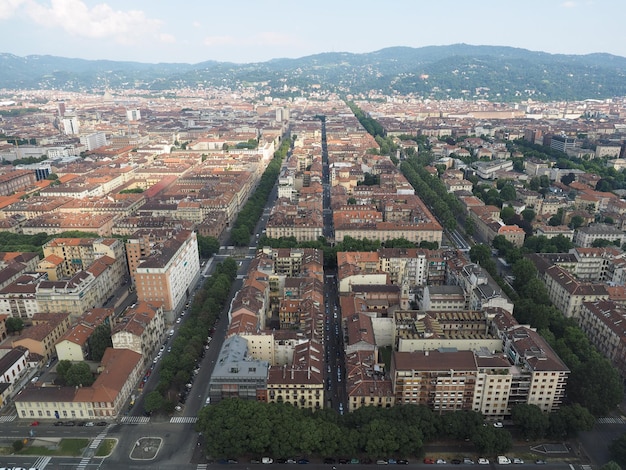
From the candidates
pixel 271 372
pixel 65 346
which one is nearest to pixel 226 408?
pixel 271 372

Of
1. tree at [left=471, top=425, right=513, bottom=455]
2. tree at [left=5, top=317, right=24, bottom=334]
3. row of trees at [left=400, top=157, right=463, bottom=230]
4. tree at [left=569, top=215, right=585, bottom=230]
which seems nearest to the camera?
tree at [left=471, top=425, right=513, bottom=455]

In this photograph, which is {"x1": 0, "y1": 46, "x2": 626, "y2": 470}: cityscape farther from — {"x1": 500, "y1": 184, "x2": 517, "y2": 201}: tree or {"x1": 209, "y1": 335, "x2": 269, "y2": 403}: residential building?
{"x1": 500, "y1": 184, "x2": 517, "y2": 201}: tree

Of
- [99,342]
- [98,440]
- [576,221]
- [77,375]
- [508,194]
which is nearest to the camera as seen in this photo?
[98,440]

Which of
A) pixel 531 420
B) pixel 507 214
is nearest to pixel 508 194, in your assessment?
pixel 507 214

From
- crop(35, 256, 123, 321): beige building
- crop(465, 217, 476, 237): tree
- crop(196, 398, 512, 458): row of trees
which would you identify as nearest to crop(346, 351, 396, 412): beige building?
crop(196, 398, 512, 458): row of trees

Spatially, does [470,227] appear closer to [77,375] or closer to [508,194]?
[508,194]

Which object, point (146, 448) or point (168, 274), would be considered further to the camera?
point (168, 274)

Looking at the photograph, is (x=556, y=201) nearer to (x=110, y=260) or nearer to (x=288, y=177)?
(x=288, y=177)
